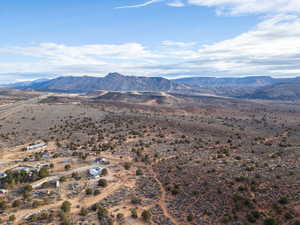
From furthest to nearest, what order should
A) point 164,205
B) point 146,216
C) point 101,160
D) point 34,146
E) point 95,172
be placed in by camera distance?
point 34,146
point 101,160
point 95,172
point 164,205
point 146,216

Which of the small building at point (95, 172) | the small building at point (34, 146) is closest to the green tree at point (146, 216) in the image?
the small building at point (95, 172)

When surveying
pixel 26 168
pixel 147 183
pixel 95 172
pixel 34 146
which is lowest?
pixel 147 183

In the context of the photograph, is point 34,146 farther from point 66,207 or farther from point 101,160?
point 66,207

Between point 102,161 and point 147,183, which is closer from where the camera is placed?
point 147,183

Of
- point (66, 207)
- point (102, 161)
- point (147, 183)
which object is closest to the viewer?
point (66, 207)

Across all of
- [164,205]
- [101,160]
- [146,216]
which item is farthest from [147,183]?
[101,160]

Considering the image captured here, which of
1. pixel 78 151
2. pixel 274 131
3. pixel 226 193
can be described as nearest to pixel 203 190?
pixel 226 193

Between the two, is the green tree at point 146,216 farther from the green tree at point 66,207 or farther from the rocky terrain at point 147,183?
the green tree at point 66,207

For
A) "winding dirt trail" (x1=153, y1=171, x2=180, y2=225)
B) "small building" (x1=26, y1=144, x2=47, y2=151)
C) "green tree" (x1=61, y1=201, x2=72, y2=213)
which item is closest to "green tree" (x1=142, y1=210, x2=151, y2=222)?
"winding dirt trail" (x1=153, y1=171, x2=180, y2=225)

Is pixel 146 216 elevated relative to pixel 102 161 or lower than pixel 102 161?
elevated
